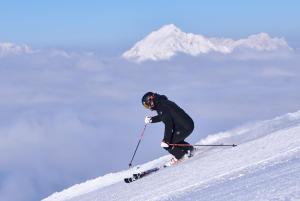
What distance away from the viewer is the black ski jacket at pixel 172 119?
12.3m

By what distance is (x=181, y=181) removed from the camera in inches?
377

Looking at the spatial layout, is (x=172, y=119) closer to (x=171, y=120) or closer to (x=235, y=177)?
(x=171, y=120)

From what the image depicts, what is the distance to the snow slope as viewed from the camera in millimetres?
6902

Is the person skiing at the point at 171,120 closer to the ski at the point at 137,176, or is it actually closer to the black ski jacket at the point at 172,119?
the black ski jacket at the point at 172,119

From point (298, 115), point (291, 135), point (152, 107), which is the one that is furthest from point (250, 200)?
point (298, 115)

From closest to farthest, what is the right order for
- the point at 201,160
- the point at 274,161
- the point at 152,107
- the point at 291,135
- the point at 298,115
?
the point at 274,161 → the point at 291,135 → the point at 201,160 → the point at 152,107 → the point at 298,115

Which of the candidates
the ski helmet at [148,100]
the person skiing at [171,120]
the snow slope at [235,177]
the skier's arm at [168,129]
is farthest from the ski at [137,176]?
the ski helmet at [148,100]

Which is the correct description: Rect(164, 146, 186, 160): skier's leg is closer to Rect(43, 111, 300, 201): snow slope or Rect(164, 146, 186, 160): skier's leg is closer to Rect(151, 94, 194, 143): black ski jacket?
Rect(151, 94, 194, 143): black ski jacket

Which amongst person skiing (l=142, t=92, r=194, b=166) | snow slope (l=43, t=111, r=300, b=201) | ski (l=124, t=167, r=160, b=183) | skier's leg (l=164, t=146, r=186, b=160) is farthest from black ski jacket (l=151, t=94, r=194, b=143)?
ski (l=124, t=167, r=160, b=183)

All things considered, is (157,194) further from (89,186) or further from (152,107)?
(89,186)

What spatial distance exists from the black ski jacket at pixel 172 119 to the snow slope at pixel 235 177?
1.83ft

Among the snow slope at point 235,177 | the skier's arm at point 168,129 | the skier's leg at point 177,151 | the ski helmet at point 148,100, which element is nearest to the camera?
A: the snow slope at point 235,177

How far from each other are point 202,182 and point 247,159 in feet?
2.95

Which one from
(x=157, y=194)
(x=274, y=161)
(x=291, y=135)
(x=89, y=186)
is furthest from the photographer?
(x=89, y=186)
